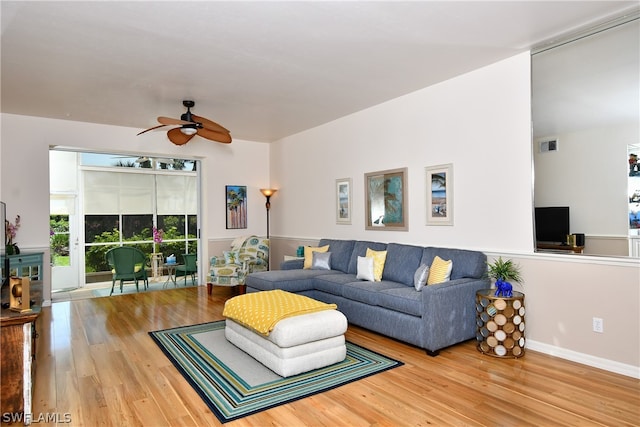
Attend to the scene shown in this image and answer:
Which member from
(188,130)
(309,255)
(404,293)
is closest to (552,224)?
(404,293)

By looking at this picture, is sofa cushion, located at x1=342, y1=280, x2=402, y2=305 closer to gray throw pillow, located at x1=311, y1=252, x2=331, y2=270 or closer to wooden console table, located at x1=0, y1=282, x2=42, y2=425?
gray throw pillow, located at x1=311, y1=252, x2=331, y2=270

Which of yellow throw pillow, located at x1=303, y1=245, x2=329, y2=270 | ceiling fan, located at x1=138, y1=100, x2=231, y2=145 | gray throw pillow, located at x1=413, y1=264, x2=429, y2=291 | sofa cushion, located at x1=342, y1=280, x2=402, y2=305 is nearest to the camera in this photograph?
gray throw pillow, located at x1=413, y1=264, x2=429, y2=291

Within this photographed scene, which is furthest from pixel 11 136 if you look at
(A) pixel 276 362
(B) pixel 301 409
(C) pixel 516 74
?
(C) pixel 516 74

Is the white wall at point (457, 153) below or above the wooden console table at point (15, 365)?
above

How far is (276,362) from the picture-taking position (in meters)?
3.14

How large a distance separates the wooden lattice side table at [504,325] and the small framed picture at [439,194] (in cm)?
115

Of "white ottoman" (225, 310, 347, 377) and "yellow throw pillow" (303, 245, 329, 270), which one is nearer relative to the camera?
"white ottoman" (225, 310, 347, 377)

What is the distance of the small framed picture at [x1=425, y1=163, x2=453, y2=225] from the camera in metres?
4.45

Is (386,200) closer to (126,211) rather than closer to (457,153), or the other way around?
(457,153)

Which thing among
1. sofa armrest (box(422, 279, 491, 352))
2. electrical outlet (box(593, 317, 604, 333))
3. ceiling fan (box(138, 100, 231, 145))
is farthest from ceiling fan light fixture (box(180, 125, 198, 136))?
electrical outlet (box(593, 317, 604, 333))

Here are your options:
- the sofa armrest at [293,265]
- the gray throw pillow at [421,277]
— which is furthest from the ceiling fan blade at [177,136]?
the gray throw pillow at [421,277]

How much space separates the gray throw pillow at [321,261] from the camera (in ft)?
18.6

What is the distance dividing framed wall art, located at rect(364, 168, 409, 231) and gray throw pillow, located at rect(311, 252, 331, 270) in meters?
0.72

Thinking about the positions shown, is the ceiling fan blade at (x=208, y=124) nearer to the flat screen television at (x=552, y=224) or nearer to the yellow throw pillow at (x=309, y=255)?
the yellow throw pillow at (x=309, y=255)
